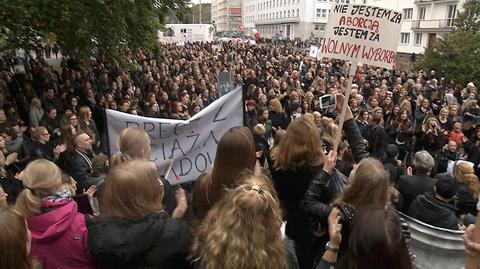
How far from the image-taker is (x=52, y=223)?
246 cm

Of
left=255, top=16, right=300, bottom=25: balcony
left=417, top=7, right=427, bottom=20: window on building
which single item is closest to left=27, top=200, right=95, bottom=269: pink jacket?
left=417, top=7, right=427, bottom=20: window on building

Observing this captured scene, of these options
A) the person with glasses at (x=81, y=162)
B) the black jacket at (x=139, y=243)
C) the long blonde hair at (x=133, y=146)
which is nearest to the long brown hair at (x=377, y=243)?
the black jacket at (x=139, y=243)

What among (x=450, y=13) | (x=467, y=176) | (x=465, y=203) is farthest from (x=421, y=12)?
(x=465, y=203)

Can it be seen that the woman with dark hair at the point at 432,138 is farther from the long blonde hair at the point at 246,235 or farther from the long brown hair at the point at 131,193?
the long brown hair at the point at 131,193

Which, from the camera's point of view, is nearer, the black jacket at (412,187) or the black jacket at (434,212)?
the black jacket at (434,212)

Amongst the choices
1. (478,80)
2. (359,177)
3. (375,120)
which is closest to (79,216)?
(359,177)

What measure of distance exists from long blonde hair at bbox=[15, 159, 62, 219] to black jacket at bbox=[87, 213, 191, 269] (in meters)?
0.45

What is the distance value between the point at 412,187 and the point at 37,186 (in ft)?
11.2

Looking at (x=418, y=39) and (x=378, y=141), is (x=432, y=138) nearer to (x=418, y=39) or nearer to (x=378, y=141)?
(x=378, y=141)

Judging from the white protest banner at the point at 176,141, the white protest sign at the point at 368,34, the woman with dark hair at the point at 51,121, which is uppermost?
the white protest sign at the point at 368,34

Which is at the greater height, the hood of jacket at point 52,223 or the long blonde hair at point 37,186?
the long blonde hair at point 37,186

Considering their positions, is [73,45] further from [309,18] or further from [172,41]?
[309,18]

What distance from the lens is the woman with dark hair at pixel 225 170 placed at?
116 inches

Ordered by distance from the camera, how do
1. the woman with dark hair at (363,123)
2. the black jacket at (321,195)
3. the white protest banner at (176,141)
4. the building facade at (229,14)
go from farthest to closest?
the building facade at (229,14), the woman with dark hair at (363,123), the white protest banner at (176,141), the black jacket at (321,195)
